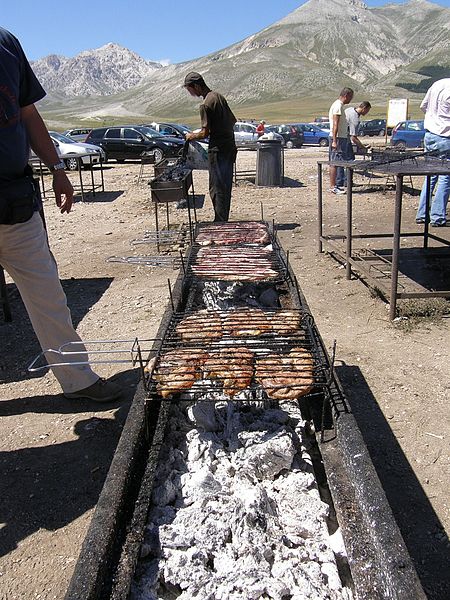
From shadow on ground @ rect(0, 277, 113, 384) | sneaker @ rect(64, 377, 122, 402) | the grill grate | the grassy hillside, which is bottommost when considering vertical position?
shadow on ground @ rect(0, 277, 113, 384)

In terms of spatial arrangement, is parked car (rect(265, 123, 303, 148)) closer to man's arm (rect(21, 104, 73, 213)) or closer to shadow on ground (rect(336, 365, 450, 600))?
man's arm (rect(21, 104, 73, 213))

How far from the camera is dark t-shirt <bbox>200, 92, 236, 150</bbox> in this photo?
22.9ft

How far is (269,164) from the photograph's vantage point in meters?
13.3

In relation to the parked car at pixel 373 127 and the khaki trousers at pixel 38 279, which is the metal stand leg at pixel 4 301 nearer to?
the khaki trousers at pixel 38 279

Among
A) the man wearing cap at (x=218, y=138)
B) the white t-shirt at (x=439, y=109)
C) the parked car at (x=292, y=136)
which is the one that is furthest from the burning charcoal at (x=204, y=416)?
the parked car at (x=292, y=136)

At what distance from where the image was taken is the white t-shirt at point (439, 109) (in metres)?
7.22

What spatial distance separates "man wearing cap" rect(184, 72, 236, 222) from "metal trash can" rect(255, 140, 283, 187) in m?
6.18

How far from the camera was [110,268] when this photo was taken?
742 cm

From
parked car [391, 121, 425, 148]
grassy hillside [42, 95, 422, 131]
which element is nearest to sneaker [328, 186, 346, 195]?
parked car [391, 121, 425, 148]

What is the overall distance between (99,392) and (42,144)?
5.60 ft

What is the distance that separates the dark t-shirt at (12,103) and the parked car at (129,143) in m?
20.7

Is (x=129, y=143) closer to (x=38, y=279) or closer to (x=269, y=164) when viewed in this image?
(x=269, y=164)

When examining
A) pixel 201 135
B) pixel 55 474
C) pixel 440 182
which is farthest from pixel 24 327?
pixel 440 182

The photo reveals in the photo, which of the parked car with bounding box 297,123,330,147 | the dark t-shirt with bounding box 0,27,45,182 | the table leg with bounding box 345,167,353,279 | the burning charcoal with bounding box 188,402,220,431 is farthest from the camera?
the parked car with bounding box 297,123,330,147
